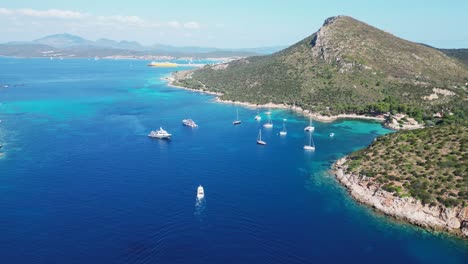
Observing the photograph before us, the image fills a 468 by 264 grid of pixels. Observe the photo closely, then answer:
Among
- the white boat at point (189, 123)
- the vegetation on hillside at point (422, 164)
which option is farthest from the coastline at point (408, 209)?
the white boat at point (189, 123)

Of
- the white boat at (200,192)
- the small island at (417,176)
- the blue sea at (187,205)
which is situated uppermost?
the small island at (417,176)

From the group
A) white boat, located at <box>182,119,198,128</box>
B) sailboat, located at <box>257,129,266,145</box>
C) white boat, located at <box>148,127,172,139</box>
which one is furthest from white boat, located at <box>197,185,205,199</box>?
white boat, located at <box>182,119,198,128</box>

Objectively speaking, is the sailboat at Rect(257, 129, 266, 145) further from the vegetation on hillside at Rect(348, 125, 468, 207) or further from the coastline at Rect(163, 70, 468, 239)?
the coastline at Rect(163, 70, 468, 239)

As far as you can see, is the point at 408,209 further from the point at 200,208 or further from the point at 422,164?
the point at 200,208

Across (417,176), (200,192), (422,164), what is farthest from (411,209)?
(200,192)

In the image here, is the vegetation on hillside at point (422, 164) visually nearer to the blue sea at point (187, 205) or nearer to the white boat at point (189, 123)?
the blue sea at point (187, 205)

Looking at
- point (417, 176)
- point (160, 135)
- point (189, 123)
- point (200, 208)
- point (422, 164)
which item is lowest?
point (200, 208)
